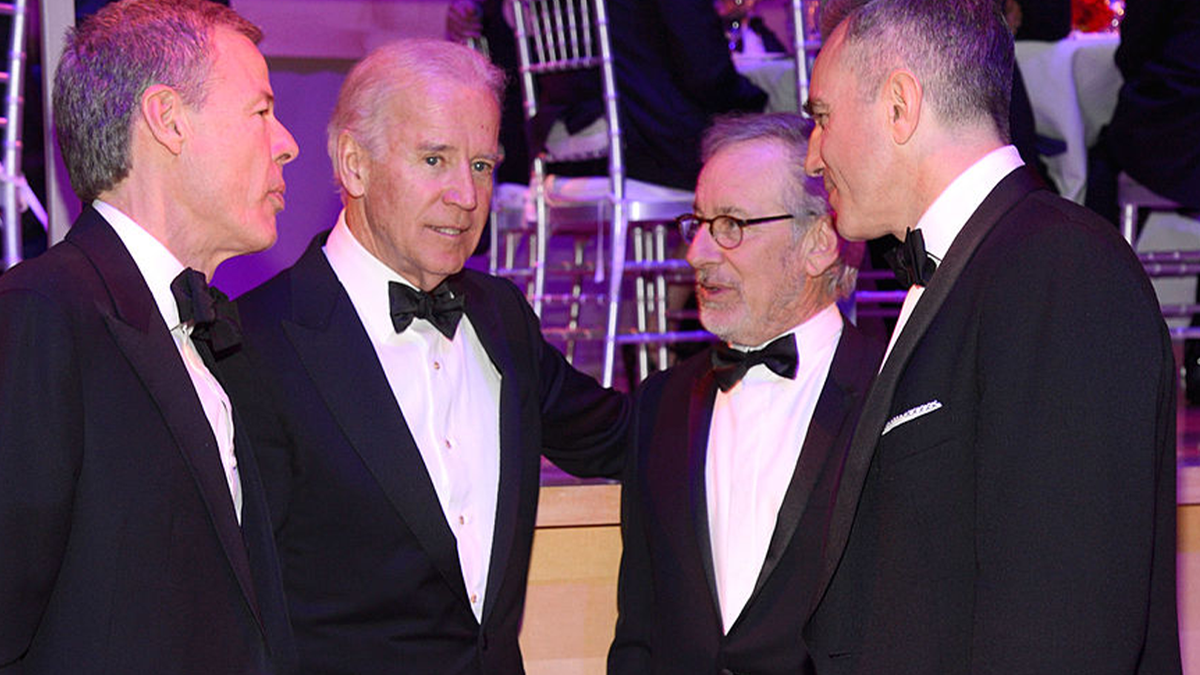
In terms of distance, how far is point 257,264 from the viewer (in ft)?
15.5

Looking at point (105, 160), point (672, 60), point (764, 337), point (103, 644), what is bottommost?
point (103, 644)

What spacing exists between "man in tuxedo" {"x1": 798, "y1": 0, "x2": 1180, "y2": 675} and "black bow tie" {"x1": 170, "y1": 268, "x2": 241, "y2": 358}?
2.92 ft

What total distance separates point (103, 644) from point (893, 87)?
124 cm

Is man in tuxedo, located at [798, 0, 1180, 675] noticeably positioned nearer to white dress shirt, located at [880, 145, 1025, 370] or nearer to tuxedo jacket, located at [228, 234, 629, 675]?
white dress shirt, located at [880, 145, 1025, 370]

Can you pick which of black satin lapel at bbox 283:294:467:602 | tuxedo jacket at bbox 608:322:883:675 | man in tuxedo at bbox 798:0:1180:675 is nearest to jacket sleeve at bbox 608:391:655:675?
tuxedo jacket at bbox 608:322:883:675

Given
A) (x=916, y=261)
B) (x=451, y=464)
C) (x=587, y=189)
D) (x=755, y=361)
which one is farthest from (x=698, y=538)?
(x=587, y=189)

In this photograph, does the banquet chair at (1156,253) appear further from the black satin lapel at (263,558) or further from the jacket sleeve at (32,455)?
the jacket sleeve at (32,455)

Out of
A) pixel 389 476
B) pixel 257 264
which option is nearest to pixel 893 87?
pixel 389 476

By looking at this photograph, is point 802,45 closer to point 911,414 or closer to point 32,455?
point 911,414

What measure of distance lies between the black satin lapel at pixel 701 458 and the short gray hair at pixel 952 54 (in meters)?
0.89

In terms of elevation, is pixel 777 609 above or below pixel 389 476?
below

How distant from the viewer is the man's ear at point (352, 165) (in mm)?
2633

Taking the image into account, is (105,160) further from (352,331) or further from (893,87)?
(893,87)

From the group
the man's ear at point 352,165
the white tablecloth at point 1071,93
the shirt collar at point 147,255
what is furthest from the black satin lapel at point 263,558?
the white tablecloth at point 1071,93
